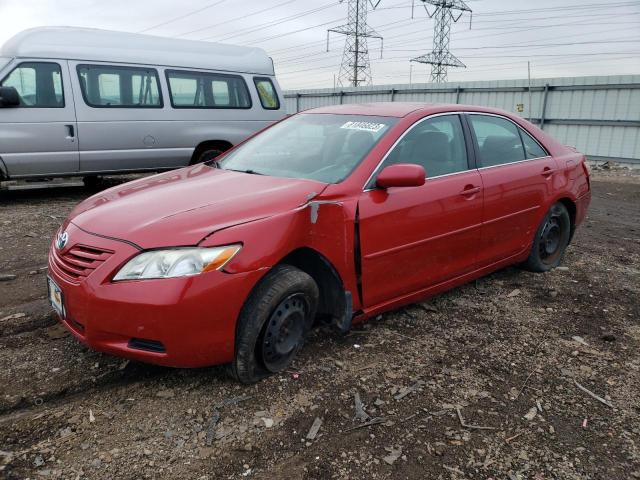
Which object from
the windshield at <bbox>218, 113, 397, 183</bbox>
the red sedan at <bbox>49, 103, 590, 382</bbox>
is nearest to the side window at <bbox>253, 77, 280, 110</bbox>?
the red sedan at <bbox>49, 103, 590, 382</bbox>

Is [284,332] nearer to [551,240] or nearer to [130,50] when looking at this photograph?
[551,240]

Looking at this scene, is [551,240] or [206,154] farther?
[206,154]

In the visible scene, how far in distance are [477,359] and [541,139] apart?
7.96 ft

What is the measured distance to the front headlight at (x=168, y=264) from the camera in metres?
2.44

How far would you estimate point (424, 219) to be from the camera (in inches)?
134

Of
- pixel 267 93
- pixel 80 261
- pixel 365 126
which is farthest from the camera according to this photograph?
pixel 267 93

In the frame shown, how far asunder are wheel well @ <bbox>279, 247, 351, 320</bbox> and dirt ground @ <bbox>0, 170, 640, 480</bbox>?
1.01ft

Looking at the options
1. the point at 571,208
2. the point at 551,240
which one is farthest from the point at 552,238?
the point at 571,208

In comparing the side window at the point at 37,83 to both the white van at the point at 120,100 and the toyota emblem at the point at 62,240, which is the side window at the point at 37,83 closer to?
the white van at the point at 120,100

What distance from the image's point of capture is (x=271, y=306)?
105 inches

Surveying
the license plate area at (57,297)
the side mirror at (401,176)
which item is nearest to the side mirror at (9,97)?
the license plate area at (57,297)

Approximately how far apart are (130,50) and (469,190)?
618cm

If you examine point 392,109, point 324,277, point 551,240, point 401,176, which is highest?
point 392,109

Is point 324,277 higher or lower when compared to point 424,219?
lower
